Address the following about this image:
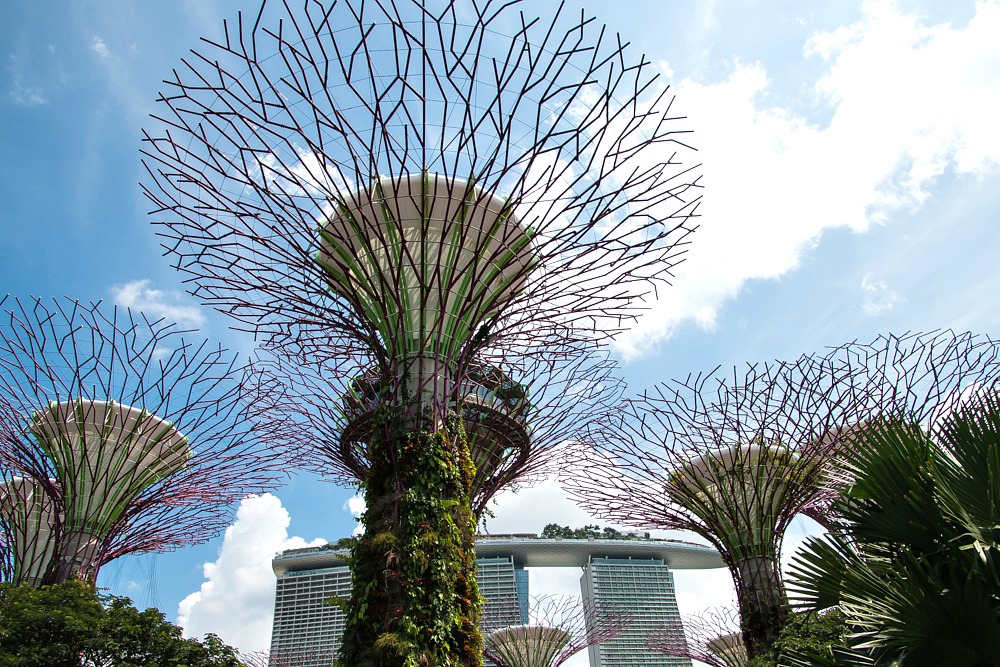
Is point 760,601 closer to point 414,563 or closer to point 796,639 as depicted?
point 796,639

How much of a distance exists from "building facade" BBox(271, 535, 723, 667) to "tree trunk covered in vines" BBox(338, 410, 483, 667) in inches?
2095

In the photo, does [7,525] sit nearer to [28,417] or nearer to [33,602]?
[28,417]

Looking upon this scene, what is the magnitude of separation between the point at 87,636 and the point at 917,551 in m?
11.0

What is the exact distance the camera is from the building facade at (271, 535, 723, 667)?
63281mm

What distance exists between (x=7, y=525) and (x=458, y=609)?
15.9 metres

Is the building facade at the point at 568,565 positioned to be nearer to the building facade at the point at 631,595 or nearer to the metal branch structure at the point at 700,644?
the building facade at the point at 631,595

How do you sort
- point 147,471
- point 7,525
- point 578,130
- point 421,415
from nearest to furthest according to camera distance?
point 578,130
point 421,415
point 147,471
point 7,525

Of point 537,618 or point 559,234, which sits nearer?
point 559,234

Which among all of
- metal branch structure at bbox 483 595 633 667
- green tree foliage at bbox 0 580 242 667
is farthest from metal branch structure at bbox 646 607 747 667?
green tree foliage at bbox 0 580 242 667

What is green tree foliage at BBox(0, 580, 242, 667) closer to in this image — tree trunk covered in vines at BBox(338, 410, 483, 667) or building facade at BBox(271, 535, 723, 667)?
tree trunk covered in vines at BBox(338, 410, 483, 667)

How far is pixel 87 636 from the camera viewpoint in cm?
1056

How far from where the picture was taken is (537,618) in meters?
26.6

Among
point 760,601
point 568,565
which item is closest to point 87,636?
point 760,601

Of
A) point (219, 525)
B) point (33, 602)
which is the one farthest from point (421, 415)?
point (219, 525)
